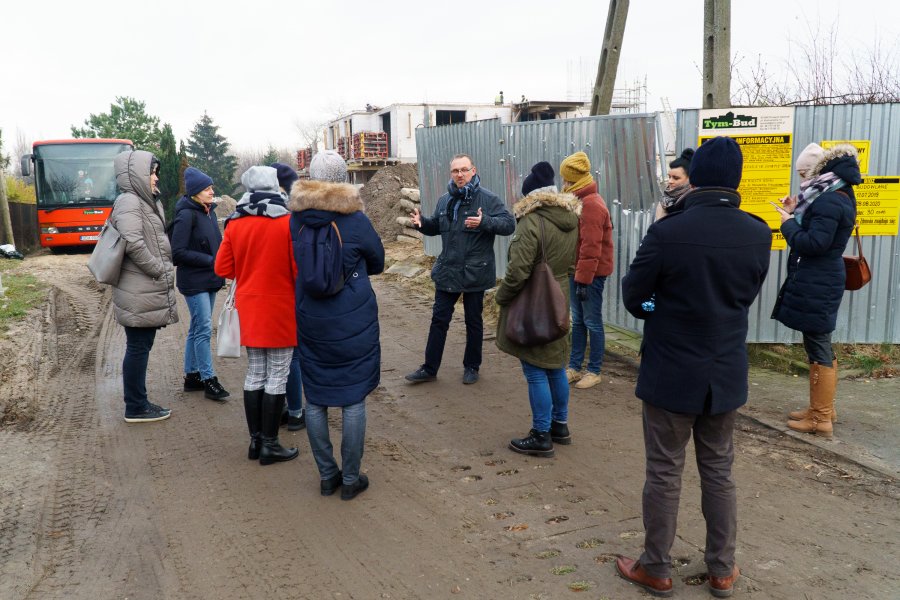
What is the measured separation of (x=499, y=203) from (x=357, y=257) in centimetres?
258

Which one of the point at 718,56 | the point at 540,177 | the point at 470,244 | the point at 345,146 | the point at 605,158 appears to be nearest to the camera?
the point at 540,177

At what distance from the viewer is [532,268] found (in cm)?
471

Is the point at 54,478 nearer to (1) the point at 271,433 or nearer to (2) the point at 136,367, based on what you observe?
(2) the point at 136,367

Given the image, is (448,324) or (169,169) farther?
(169,169)

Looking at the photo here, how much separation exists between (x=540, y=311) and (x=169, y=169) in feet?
101

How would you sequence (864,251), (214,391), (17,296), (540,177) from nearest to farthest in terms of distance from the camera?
1. (540,177)
2. (214,391)
3. (864,251)
4. (17,296)

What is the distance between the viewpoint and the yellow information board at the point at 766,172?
6648 mm

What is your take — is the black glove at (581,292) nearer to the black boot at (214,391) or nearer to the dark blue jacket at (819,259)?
the dark blue jacket at (819,259)

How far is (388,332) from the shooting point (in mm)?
8961

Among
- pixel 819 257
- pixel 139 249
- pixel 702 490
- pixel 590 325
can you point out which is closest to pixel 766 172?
pixel 819 257

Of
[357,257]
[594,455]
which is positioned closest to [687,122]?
[594,455]

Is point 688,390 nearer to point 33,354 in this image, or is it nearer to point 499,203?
point 499,203

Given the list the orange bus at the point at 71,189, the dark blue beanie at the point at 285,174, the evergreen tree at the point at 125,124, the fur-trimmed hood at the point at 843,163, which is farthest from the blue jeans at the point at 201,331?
the evergreen tree at the point at 125,124

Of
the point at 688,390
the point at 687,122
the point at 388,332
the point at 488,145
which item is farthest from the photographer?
the point at 488,145
